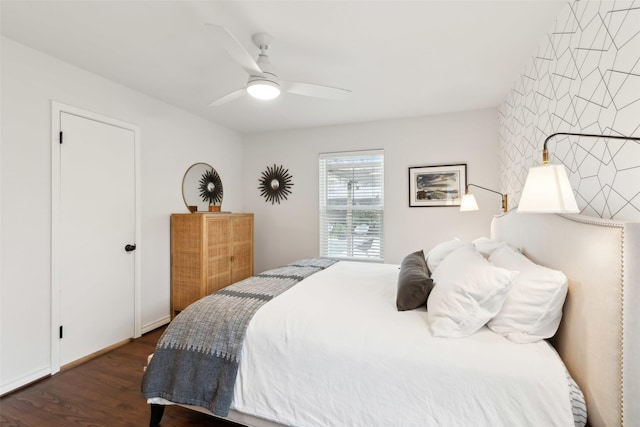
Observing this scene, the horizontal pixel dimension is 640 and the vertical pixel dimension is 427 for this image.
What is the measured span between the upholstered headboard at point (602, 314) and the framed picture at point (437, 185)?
6.81ft

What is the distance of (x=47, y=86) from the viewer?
224 cm

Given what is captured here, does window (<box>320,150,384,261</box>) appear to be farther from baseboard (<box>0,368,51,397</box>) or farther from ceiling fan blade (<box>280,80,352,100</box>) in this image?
baseboard (<box>0,368,51,397</box>)

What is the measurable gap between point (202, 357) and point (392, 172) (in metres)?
3.00

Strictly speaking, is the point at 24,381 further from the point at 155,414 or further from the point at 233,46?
the point at 233,46

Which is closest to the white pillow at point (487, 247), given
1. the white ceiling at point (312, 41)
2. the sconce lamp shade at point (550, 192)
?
the sconce lamp shade at point (550, 192)

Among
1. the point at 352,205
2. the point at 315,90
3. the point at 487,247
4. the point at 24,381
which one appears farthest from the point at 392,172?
the point at 24,381

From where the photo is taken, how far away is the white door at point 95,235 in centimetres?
236

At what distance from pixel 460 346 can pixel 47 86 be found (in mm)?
3291

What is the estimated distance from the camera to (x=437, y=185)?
355cm

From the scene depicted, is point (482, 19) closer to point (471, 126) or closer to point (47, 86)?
point (471, 126)

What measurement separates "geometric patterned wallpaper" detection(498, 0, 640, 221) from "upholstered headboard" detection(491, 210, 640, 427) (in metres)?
0.16

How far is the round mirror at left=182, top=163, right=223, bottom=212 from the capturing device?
3.54 meters

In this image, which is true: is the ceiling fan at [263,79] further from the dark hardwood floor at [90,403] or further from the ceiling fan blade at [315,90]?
the dark hardwood floor at [90,403]

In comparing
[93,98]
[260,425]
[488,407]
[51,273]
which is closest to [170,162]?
[93,98]
